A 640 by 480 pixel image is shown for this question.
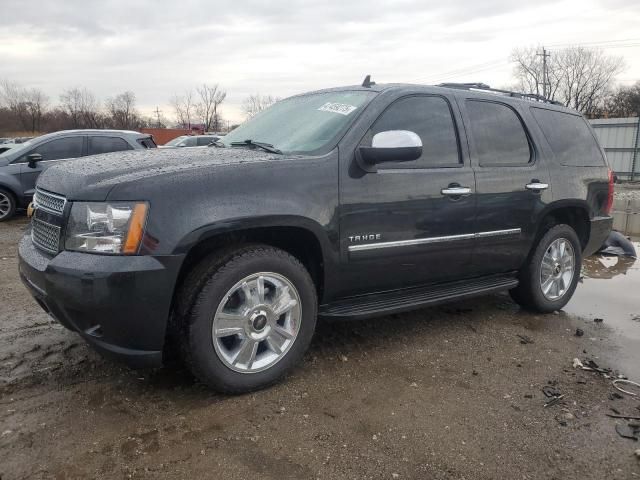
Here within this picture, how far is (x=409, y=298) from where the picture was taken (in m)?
3.66

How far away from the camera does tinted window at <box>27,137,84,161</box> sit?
954cm

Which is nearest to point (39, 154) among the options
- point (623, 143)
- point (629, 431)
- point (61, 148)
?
point (61, 148)

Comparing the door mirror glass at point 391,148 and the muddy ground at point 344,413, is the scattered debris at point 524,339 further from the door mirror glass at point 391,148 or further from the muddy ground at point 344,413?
the door mirror glass at point 391,148

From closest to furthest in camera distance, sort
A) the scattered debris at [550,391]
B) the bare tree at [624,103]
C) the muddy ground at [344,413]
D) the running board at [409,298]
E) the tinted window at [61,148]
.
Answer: the muddy ground at [344,413]
the scattered debris at [550,391]
the running board at [409,298]
the tinted window at [61,148]
the bare tree at [624,103]

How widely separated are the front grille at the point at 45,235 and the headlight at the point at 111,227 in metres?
0.22

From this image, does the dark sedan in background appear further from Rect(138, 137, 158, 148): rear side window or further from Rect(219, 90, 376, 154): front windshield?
Rect(219, 90, 376, 154): front windshield

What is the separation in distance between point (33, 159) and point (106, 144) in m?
1.25

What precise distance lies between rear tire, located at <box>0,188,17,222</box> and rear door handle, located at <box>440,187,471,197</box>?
28.3 feet

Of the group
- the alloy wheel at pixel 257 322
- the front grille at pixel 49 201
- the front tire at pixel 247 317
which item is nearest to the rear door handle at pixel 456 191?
the front tire at pixel 247 317

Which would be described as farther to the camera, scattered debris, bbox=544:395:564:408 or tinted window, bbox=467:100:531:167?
tinted window, bbox=467:100:531:167

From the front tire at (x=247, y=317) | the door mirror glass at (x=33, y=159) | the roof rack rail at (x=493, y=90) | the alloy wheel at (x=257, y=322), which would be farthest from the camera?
the door mirror glass at (x=33, y=159)

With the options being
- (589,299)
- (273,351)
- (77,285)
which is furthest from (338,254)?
(589,299)

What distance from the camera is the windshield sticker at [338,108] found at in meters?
3.53

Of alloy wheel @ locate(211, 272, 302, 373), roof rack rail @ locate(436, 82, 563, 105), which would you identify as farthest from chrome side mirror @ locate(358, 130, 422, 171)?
roof rack rail @ locate(436, 82, 563, 105)
